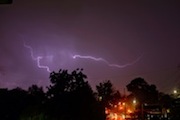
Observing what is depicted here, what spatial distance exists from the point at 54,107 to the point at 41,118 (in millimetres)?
1562

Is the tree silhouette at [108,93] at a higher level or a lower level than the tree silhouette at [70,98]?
higher

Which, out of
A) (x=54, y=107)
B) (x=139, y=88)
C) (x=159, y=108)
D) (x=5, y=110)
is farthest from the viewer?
(x=139, y=88)

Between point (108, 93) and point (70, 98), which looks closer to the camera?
point (70, 98)

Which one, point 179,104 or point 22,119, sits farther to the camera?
point 179,104

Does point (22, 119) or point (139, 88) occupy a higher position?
point (139, 88)

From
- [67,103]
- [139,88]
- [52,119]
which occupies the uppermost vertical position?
[139,88]

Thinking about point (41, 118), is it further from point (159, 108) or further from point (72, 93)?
point (159, 108)

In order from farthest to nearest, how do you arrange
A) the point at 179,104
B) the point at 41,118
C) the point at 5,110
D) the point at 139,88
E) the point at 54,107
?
the point at 139,88 → the point at 179,104 → the point at 5,110 → the point at 54,107 → the point at 41,118

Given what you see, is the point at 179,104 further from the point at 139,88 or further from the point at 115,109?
the point at 139,88

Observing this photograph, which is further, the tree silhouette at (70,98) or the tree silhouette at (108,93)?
the tree silhouette at (108,93)

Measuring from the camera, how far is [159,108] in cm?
3309

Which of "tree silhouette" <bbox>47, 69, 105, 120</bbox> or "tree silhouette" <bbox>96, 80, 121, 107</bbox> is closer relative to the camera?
"tree silhouette" <bbox>47, 69, 105, 120</bbox>

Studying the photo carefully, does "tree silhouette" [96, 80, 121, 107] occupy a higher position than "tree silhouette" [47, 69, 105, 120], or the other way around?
"tree silhouette" [96, 80, 121, 107]

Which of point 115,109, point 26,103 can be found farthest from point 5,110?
point 115,109
